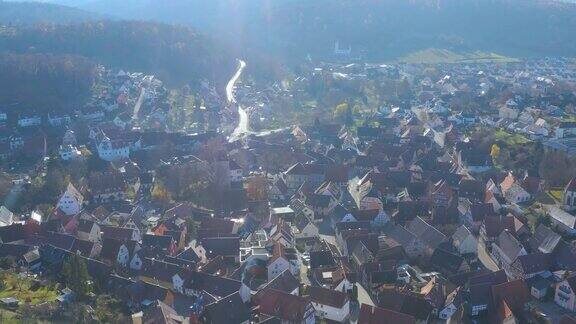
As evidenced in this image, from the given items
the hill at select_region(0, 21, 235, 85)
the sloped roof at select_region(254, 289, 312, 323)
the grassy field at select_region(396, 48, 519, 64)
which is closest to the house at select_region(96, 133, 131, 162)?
the sloped roof at select_region(254, 289, 312, 323)

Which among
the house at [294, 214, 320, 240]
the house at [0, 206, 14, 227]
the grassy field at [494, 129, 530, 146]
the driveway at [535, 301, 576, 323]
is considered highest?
the driveway at [535, 301, 576, 323]

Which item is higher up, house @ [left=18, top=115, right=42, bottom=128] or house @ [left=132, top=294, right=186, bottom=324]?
house @ [left=132, top=294, right=186, bottom=324]

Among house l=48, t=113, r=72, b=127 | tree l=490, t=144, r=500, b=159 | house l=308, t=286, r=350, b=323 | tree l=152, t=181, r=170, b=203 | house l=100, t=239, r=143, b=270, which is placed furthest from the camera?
house l=48, t=113, r=72, b=127

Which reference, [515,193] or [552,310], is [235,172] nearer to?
[515,193]

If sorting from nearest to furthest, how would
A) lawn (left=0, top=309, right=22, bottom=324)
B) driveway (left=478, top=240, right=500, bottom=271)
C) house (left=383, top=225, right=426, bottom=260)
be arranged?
1. lawn (left=0, top=309, right=22, bottom=324)
2. driveway (left=478, top=240, right=500, bottom=271)
3. house (left=383, top=225, right=426, bottom=260)

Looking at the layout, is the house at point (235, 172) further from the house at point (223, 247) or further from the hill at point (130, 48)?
the hill at point (130, 48)

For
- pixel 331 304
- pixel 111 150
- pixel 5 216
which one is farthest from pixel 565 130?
pixel 5 216

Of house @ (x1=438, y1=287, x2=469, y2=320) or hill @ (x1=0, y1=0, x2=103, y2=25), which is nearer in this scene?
house @ (x1=438, y1=287, x2=469, y2=320)

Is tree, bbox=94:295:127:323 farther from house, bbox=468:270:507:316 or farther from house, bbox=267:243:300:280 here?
house, bbox=468:270:507:316
